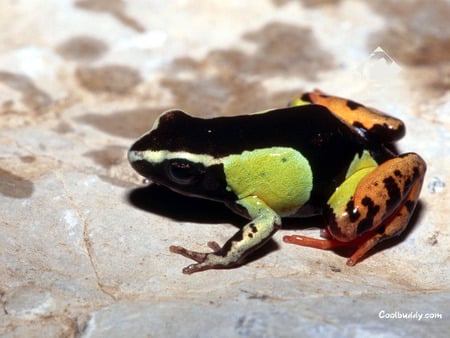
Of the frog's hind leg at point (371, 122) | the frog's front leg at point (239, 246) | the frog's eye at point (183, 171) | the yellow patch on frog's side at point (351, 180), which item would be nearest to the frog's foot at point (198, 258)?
the frog's front leg at point (239, 246)

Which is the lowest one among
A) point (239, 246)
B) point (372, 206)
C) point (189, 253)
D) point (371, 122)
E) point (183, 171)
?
point (189, 253)

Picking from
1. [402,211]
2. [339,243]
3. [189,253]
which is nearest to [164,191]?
[189,253]

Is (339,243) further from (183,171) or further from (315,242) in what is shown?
(183,171)

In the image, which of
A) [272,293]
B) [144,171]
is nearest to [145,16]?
[144,171]

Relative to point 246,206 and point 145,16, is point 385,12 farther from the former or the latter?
point 246,206

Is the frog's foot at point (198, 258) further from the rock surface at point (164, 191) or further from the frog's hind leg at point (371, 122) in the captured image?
the frog's hind leg at point (371, 122)

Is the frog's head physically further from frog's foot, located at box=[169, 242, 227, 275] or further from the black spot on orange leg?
the black spot on orange leg
